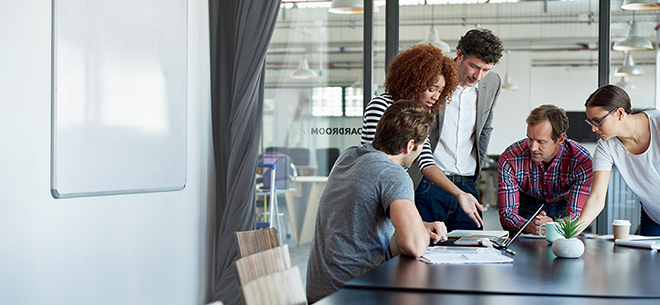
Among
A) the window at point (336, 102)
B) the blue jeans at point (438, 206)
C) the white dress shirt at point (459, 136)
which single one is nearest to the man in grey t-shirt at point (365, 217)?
the blue jeans at point (438, 206)

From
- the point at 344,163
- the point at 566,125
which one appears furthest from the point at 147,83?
the point at 566,125

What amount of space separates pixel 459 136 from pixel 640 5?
2.36m

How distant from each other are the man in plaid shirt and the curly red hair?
56cm

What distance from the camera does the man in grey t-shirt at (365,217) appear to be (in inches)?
83.2

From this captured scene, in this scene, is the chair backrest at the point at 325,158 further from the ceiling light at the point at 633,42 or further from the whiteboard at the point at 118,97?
the ceiling light at the point at 633,42

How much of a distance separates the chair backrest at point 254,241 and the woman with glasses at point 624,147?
146 cm

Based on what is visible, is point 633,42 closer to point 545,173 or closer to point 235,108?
point 545,173

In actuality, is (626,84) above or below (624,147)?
above

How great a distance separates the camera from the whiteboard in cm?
291

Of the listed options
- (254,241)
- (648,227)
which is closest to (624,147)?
(648,227)

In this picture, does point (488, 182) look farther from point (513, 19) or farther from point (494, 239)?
point (494, 239)

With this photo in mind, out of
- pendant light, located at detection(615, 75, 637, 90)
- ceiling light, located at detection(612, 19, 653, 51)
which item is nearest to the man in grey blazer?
pendant light, located at detection(615, 75, 637, 90)

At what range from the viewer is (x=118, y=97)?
3.32 m

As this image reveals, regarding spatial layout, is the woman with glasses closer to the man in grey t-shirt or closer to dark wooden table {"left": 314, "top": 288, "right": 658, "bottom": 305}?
the man in grey t-shirt
